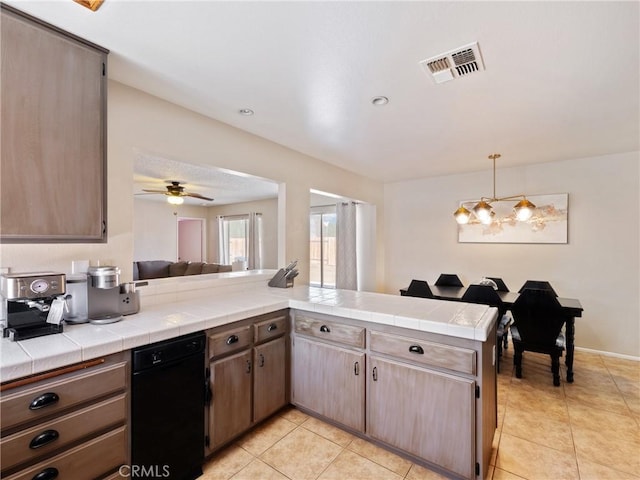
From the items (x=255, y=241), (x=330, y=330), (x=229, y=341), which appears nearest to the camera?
(x=229, y=341)

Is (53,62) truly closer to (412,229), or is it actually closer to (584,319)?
(412,229)

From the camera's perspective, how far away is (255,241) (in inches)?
285

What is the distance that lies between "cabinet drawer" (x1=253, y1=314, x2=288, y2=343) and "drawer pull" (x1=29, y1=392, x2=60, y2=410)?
1.04m

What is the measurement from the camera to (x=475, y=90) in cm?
207

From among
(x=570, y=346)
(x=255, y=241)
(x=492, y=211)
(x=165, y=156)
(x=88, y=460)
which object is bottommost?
(x=570, y=346)

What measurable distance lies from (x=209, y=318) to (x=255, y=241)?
18.4 feet

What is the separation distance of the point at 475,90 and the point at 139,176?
183 inches

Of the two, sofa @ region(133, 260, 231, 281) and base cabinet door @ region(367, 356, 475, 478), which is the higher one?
sofa @ region(133, 260, 231, 281)

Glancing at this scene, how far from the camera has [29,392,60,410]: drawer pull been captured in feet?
3.62

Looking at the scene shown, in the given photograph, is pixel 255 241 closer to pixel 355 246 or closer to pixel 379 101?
pixel 355 246

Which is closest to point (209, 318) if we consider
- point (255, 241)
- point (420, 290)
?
point (420, 290)

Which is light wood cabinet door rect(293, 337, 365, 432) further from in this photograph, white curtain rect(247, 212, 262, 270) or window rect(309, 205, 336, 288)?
white curtain rect(247, 212, 262, 270)

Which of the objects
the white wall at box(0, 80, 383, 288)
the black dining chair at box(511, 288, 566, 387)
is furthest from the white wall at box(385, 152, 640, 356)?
the white wall at box(0, 80, 383, 288)

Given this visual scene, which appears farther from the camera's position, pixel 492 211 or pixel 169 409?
pixel 492 211
